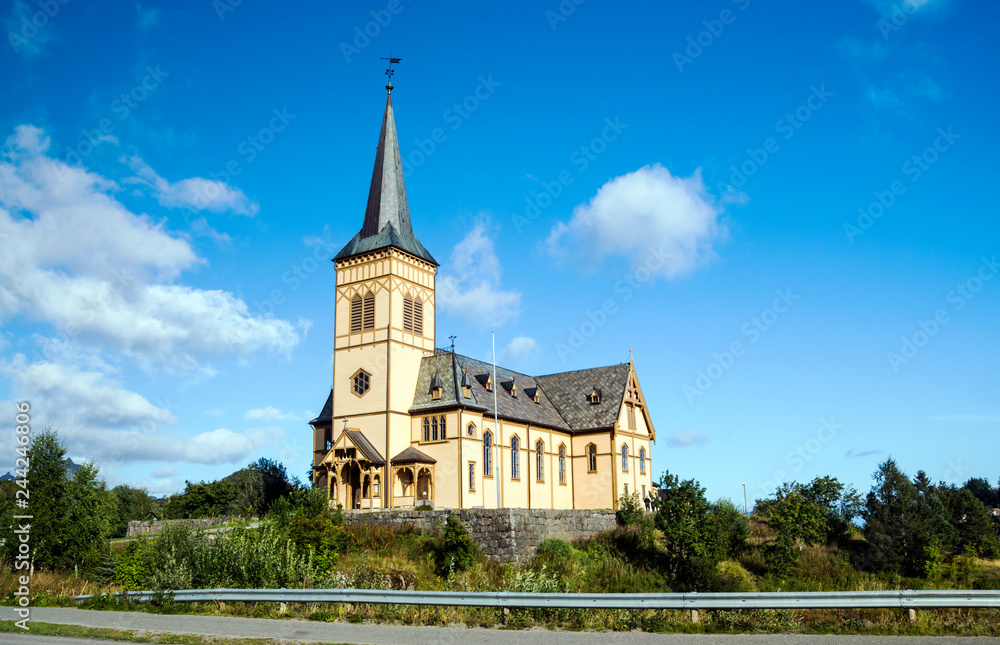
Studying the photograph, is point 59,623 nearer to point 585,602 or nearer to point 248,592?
point 248,592

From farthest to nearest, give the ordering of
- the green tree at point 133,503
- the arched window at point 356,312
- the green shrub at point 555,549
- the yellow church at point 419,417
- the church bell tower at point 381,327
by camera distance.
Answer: the green tree at point 133,503
the arched window at point 356,312
the church bell tower at point 381,327
the yellow church at point 419,417
the green shrub at point 555,549

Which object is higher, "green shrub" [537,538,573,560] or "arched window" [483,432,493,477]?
"arched window" [483,432,493,477]

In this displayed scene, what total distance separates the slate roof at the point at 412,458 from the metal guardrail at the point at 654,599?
24101mm

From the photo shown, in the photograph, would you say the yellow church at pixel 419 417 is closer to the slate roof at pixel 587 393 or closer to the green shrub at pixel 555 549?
the slate roof at pixel 587 393

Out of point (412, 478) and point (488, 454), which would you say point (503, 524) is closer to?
point (412, 478)

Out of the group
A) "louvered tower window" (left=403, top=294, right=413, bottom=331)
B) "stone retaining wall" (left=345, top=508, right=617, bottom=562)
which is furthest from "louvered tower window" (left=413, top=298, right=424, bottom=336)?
"stone retaining wall" (left=345, top=508, right=617, bottom=562)

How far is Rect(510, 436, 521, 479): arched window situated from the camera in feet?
149

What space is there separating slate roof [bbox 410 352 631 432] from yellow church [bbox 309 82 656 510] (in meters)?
0.09

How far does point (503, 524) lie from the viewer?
97.3 ft

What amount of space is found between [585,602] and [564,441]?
119ft

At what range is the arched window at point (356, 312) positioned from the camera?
4438cm

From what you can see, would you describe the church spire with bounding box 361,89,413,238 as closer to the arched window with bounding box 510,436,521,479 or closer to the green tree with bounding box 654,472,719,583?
the arched window with bounding box 510,436,521,479

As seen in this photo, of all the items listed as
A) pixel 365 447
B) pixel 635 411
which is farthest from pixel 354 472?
pixel 635 411

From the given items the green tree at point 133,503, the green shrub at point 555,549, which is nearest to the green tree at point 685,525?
the green shrub at point 555,549
